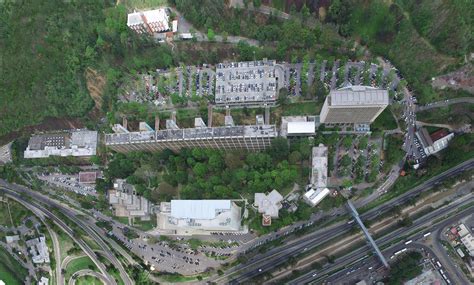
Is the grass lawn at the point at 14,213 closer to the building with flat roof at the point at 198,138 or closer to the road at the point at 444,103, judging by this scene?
the building with flat roof at the point at 198,138

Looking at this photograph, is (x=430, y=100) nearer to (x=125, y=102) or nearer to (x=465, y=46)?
(x=465, y=46)

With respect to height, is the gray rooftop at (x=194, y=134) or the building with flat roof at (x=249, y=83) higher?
the building with flat roof at (x=249, y=83)

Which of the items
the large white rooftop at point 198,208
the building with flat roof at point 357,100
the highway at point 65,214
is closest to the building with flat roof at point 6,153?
the highway at point 65,214

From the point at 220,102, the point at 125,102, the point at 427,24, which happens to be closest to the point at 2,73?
the point at 125,102

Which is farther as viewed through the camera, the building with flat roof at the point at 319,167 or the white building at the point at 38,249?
the white building at the point at 38,249

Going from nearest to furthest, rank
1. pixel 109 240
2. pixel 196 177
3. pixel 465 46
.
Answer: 1. pixel 465 46
2. pixel 196 177
3. pixel 109 240

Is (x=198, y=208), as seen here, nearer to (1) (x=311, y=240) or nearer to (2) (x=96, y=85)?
(1) (x=311, y=240)

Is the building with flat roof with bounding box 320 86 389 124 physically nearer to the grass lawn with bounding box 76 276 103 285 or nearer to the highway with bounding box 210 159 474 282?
the highway with bounding box 210 159 474 282

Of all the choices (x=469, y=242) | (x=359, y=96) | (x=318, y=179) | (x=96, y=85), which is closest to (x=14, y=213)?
(x=96, y=85)

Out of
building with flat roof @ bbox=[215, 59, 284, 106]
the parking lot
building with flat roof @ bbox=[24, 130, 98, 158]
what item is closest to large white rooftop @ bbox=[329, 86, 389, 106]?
building with flat roof @ bbox=[215, 59, 284, 106]
